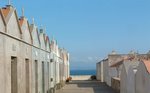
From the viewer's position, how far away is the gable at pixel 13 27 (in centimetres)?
1572

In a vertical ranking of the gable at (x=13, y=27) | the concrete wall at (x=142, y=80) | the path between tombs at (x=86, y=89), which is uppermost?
the gable at (x=13, y=27)

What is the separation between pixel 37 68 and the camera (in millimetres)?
24125

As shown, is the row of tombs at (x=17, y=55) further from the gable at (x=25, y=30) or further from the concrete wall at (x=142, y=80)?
the concrete wall at (x=142, y=80)

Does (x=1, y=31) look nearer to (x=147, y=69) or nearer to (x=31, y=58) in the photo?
(x=147, y=69)

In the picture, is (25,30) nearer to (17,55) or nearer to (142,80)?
(17,55)

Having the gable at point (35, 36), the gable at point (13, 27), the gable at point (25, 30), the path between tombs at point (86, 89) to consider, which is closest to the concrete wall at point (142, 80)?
the gable at point (13, 27)

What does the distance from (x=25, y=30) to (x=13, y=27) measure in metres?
3.22

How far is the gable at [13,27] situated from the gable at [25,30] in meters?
1.26

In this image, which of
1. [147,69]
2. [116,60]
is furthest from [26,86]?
[116,60]

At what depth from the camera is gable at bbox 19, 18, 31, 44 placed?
19.1 metres

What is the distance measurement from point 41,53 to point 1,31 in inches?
483

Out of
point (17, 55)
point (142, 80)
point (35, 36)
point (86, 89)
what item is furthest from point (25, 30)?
point (86, 89)

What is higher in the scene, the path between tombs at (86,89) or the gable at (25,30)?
the gable at (25,30)

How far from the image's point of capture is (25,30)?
64.8 feet
